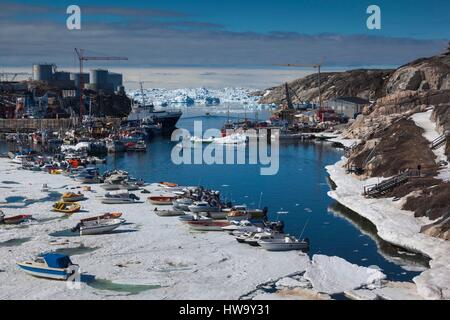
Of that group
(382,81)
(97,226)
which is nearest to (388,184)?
(97,226)

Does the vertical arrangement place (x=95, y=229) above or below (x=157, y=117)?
below

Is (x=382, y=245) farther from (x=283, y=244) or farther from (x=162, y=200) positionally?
(x=162, y=200)

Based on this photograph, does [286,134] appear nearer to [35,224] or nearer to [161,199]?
[161,199]

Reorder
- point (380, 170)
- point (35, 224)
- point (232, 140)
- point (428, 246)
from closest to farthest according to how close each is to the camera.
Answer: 1. point (428, 246)
2. point (35, 224)
3. point (380, 170)
4. point (232, 140)

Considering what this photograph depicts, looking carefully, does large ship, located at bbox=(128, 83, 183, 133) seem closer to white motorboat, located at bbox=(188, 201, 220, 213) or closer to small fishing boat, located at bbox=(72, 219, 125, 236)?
white motorboat, located at bbox=(188, 201, 220, 213)

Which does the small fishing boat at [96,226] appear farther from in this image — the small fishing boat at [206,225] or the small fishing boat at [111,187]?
the small fishing boat at [111,187]
